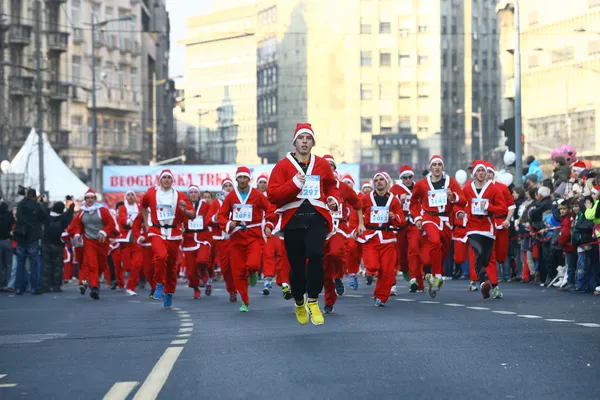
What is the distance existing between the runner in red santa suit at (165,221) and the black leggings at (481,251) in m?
4.05

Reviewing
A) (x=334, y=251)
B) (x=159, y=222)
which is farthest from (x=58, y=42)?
(x=334, y=251)

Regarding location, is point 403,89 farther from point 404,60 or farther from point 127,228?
point 127,228

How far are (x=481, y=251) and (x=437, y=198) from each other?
1.36 meters

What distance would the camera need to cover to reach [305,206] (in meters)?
14.2

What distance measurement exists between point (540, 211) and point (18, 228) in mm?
9904

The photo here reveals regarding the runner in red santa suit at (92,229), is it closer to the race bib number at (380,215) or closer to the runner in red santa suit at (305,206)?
the race bib number at (380,215)

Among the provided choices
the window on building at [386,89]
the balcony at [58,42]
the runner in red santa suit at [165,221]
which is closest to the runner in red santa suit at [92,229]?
the runner in red santa suit at [165,221]

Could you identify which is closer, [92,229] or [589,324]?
[589,324]

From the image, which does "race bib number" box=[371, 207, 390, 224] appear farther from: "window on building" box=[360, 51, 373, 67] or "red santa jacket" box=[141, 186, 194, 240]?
"window on building" box=[360, 51, 373, 67]

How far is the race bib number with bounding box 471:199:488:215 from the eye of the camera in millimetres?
20841

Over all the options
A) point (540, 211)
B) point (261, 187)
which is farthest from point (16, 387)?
point (540, 211)

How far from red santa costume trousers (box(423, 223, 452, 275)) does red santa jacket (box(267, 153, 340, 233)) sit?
25.0ft

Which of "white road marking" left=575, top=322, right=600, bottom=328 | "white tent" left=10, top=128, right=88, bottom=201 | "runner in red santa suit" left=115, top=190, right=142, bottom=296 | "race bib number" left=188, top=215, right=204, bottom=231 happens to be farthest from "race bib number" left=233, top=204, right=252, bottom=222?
"white tent" left=10, top=128, right=88, bottom=201

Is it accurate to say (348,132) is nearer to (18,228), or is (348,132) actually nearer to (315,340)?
(18,228)
